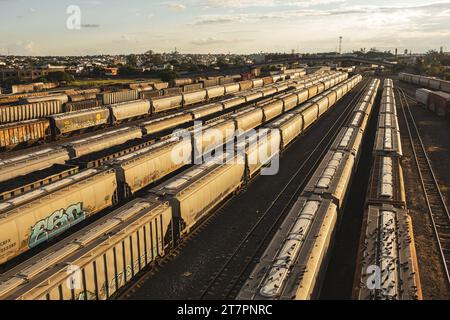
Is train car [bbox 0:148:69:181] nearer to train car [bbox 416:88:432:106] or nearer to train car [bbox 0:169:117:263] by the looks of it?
train car [bbox 0:169:117:263]

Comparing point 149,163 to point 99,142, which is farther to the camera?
point 99,142

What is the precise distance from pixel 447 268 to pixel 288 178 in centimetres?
1470

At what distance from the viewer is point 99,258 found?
13.4 metres

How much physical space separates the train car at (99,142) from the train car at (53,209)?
284 inches

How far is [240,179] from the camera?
2633cm

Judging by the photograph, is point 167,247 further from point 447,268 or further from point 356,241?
point 447,268

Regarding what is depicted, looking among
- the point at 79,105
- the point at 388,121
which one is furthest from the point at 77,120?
the point at 388,121

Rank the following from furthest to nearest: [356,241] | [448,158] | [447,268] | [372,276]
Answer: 1. [448,158]
2. [356,241]
3. [447,268]
4. [372,276]

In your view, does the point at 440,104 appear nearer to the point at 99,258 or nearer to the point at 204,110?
the point at 204,110

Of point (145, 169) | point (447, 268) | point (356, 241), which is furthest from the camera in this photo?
point (145, 169)

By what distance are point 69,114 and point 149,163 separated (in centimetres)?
2192

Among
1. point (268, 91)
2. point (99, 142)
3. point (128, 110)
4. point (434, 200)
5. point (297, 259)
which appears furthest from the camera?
point (268, 91)

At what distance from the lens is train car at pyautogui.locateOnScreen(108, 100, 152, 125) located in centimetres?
4838
